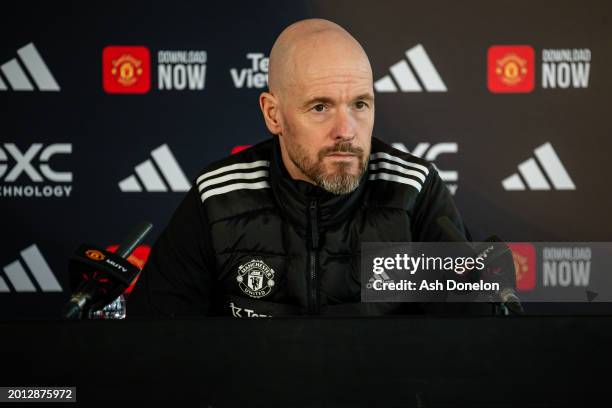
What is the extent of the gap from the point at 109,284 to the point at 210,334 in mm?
382

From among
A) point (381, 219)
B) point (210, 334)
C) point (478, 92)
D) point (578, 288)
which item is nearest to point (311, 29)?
point (381, 219)

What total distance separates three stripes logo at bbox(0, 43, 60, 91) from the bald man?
4.75ft

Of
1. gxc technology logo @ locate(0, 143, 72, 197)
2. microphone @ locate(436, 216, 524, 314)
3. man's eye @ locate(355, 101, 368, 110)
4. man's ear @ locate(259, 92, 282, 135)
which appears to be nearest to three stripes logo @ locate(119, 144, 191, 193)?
gxc technology logo @ locate(0, 143, 72, 197)

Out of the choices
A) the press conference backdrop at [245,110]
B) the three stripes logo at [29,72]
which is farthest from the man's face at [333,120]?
the three stripes logo at [29,72]

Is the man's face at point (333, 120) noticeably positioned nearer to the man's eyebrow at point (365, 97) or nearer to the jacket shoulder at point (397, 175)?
the man's eyebrow at point (365, 97)

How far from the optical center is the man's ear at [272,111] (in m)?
1.68

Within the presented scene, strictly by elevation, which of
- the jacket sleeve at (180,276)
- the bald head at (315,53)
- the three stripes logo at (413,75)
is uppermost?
the three stripes logo at (413,75)

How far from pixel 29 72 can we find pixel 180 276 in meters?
1.60

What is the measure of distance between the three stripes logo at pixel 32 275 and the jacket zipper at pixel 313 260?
1601mm

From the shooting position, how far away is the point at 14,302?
2.92 metres

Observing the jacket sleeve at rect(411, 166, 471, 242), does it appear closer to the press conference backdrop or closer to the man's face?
the man's face

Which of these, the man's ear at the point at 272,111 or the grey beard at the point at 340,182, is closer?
the grey beard at the point at 340,182

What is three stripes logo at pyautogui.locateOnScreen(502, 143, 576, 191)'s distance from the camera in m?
2.90

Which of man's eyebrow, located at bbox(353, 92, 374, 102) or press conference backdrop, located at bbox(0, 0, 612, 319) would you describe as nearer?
man's eyebrow, located at bbox(353, 92, 374, 102)
